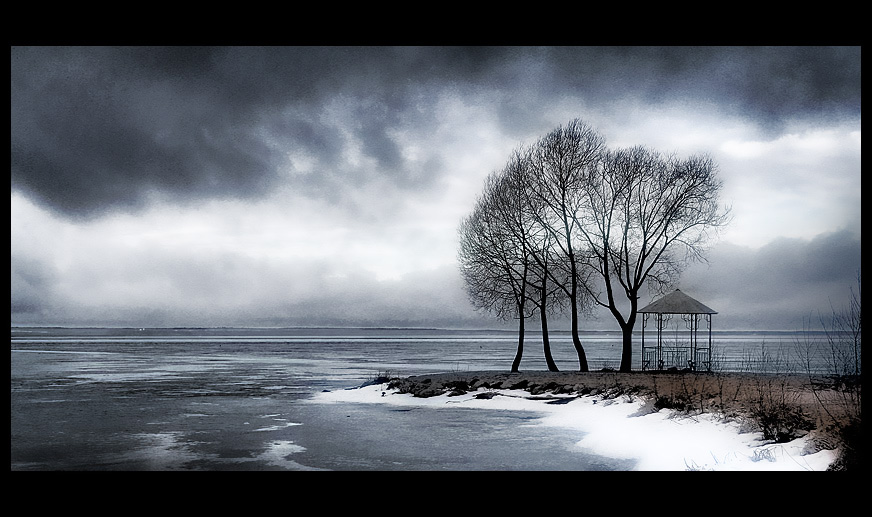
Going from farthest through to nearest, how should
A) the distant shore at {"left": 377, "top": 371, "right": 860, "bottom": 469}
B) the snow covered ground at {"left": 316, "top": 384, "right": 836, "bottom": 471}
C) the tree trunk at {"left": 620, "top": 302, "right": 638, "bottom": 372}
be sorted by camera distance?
1. the tree trunk at {"left": 620, "top": 302, "right": 638, "bottom": 372}
2. the distant shore at {"left": 377, "top": 371, "right": 860, "bottom": 469}
3. the snow covered ground at {"left": 316, "top": 384, "right": 836, "bottom": 471}

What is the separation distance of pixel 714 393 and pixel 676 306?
11049 millimetres

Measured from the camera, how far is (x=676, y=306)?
2566 centimetres

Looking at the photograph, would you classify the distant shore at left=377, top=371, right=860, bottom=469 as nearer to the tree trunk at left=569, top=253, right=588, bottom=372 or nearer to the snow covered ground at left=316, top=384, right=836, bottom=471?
the snow covered ground at left=316, top=384, right=836, bottom=471

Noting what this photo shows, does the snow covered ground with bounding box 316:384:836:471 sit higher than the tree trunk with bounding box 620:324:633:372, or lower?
lower

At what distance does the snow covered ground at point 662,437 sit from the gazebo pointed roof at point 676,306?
10.1 meters

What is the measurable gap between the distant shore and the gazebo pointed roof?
345cm

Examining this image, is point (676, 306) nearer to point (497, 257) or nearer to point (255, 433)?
point (497, 257)

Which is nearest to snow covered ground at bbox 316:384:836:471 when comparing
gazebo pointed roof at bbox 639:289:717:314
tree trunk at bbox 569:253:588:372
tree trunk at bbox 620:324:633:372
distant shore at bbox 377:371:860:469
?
distant shore at bbox 377:371:860:469

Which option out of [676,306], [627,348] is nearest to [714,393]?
[627,348]

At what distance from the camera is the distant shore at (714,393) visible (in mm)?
10422

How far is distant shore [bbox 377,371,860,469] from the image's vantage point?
10.4 metres

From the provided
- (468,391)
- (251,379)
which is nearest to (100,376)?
(251,379)
